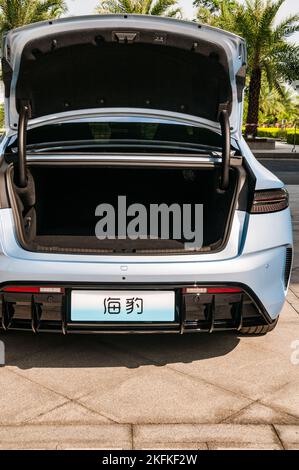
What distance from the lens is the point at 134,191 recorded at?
4.66 metres

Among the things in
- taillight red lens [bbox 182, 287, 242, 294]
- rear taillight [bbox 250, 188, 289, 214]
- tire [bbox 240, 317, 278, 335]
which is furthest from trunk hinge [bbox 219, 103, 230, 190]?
tire [bbox 240, 317, 278, 335]

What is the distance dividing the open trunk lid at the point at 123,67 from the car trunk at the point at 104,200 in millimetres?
457

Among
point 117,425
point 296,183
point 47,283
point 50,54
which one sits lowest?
point 296,183

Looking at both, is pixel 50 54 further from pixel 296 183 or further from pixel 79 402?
pixel 296 183

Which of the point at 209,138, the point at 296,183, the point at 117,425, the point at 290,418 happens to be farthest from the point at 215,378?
the point at 296,183

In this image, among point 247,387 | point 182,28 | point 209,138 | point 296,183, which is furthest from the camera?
point 296,183

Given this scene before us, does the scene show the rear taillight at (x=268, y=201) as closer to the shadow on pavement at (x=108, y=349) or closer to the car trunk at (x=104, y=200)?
the car trunk at (x=104, y=200)

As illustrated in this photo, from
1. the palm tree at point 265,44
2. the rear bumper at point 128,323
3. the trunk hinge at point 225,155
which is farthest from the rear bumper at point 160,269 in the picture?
the palm tree at point 265,44

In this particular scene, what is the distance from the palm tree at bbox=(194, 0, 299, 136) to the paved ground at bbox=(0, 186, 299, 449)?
23951 mm

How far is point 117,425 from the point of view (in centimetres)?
272

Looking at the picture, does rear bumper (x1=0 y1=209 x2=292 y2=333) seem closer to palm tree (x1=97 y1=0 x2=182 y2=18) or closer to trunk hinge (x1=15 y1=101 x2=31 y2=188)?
trunk hinge (x1=15 y1=101 x2=31 y2=188)

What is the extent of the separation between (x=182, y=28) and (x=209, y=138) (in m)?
0.90

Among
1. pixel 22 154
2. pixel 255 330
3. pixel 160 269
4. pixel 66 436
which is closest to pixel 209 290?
pixel 160 269

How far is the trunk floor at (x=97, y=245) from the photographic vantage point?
10.6ft
